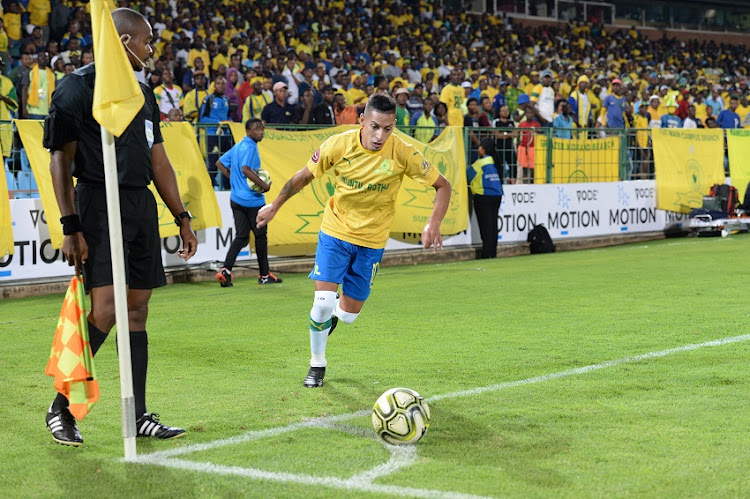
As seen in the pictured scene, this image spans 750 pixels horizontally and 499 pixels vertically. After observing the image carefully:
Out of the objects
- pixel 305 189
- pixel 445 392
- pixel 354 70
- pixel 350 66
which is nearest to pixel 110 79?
pixel 445 392

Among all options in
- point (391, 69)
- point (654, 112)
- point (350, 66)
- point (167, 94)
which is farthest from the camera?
point (391, 69)

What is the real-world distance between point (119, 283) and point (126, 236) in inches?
17.4

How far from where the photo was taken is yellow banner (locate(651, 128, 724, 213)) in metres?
20.6

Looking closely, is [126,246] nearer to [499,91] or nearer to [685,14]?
[499,91]

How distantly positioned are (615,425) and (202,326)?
5206 mm

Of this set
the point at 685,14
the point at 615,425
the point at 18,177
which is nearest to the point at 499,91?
the point at 18,177

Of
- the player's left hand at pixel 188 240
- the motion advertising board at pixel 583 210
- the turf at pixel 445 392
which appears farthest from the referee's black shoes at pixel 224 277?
the player's left hand at pixel 188 240

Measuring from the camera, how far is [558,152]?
1880 centimetres

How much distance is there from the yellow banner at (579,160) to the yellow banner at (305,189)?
246 cm

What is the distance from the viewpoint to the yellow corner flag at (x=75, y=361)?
4.87 meters

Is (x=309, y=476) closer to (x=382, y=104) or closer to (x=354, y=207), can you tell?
(x=354, y=207)

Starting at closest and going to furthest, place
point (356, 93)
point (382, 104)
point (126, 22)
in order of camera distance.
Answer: point (126, 22) < point (382, 104) < point (356, 93)

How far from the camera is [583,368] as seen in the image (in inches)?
274

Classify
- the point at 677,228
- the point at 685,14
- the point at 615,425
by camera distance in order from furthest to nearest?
the point at 685,14 < the point at 677,228 < the point at 615,425
